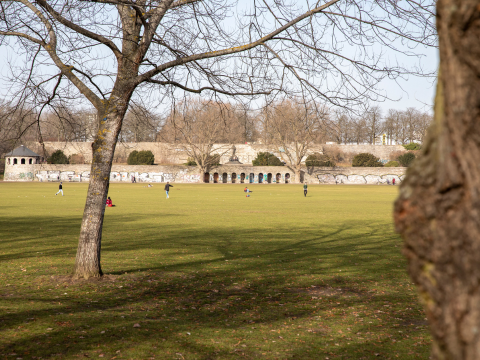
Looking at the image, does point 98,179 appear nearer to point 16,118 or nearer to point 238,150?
point 16,118

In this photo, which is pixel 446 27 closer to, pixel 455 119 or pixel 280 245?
pixel 455 119

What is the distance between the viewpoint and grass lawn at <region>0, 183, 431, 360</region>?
5.21 meters

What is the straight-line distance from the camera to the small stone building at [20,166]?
7638 cm

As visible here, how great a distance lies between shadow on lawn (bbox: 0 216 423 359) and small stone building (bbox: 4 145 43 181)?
241 feet

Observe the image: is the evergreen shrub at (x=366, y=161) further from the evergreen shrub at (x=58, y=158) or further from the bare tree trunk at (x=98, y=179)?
the bare tree trunk at (x=98, y=179)

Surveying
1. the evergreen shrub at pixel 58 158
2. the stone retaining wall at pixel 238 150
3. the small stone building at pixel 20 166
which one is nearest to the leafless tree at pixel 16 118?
the small stone building at pixel 20 166

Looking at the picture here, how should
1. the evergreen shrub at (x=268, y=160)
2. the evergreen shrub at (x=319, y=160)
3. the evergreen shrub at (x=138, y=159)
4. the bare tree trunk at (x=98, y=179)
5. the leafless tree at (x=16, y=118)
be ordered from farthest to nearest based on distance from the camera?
1. the evergreen shrub at (x=268, y=160)
2. the evergreen shrub at (x=138, y=159)
3. the evergreen shrub at (x=319, y=160)
4. the leafless tree at (x=16, y=118)
5. the bare tree trunk at (x=98, y=179)

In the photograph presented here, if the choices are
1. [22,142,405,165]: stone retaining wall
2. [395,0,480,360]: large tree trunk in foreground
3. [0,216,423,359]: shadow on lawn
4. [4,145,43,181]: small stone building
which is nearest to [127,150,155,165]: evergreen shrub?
[22,142,405,165]: stone retaining wall

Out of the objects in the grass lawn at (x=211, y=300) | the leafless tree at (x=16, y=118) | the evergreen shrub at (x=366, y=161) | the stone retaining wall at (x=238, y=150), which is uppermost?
the stone retaining wall at (x=238, y=150)

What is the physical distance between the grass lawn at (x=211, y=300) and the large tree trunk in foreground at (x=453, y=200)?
3.64 metres

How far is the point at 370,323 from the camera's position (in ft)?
20.5

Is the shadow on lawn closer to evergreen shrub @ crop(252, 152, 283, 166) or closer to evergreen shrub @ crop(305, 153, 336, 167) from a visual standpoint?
evergreen shrub @ crop(305, 153, 336, 167)

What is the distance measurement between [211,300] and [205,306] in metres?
0.37

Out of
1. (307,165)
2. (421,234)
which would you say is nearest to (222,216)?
(421,234)
